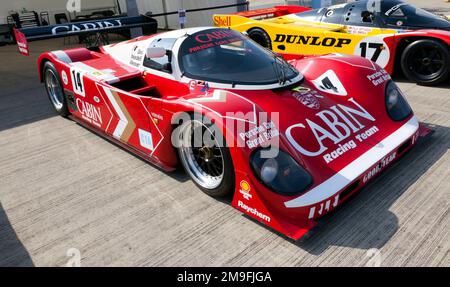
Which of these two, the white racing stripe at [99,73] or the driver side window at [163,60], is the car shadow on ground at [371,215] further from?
the white racing stripe at [99,73]

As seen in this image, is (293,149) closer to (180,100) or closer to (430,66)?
(180,100)

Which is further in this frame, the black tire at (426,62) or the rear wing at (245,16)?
the rear wing at (245,16)

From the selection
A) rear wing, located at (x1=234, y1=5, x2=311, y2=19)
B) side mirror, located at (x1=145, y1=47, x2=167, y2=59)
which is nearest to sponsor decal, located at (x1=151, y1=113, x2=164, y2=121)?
side mirror, located at (x1=145, y1=47, x2=167, y2=59)

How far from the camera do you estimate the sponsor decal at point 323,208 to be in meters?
2.51

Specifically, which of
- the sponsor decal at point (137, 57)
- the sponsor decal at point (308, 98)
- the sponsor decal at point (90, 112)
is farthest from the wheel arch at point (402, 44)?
the sponsor decal at point (90, 112)

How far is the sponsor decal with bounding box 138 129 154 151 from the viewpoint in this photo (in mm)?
3506

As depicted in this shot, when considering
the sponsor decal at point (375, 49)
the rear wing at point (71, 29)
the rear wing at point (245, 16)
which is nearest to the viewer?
the rear wing at point (71, 29)

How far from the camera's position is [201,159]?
321cm

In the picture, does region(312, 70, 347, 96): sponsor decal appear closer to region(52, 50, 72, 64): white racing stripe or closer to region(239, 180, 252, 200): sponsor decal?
region(239, 180, 252, 200): sponsor decal

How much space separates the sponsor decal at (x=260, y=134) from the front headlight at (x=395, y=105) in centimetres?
140

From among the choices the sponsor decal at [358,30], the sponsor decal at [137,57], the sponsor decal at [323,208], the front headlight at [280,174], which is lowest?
the sponsor decal at [323,208]

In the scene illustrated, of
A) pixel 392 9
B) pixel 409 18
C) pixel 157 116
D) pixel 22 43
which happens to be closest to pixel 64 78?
pixel 22 43
